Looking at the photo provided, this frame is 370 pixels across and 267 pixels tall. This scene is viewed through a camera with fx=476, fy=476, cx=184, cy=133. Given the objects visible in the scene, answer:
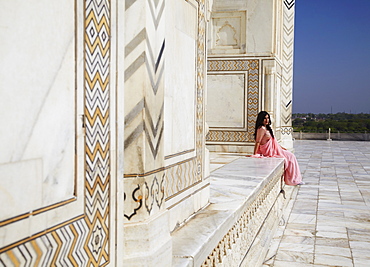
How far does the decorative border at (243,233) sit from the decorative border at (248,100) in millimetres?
2099

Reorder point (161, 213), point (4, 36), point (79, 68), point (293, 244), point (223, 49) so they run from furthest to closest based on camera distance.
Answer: point (223, 49) < point (293, 244) < point (161, 213) < point (79, 68) < point (4, 36)

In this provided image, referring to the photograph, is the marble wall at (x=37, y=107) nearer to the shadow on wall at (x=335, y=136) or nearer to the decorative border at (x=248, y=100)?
the decorative border at (x=248, y=100)

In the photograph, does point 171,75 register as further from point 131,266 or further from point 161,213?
point 131,266

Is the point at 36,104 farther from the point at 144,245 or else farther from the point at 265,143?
the point at 265,143

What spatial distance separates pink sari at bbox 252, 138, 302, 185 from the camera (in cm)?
549

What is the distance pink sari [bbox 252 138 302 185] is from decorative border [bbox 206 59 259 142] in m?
0.51

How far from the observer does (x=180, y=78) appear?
6.68 ft

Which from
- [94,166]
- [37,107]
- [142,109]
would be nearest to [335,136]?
[142,109]

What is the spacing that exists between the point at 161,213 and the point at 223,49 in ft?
15.3

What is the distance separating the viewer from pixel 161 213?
154 cm

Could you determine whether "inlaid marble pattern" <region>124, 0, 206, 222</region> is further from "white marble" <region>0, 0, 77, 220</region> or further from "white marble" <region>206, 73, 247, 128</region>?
"white marble" <region>206, 73, 247, 128</region>

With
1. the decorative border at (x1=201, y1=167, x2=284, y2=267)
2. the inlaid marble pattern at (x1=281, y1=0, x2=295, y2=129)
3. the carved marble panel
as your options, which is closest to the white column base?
the decorative border at (x1=201, y1=167, x2=284, y2=267)

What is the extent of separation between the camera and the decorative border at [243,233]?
6.66 ft

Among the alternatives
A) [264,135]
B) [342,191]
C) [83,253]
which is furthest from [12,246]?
[342,191]
